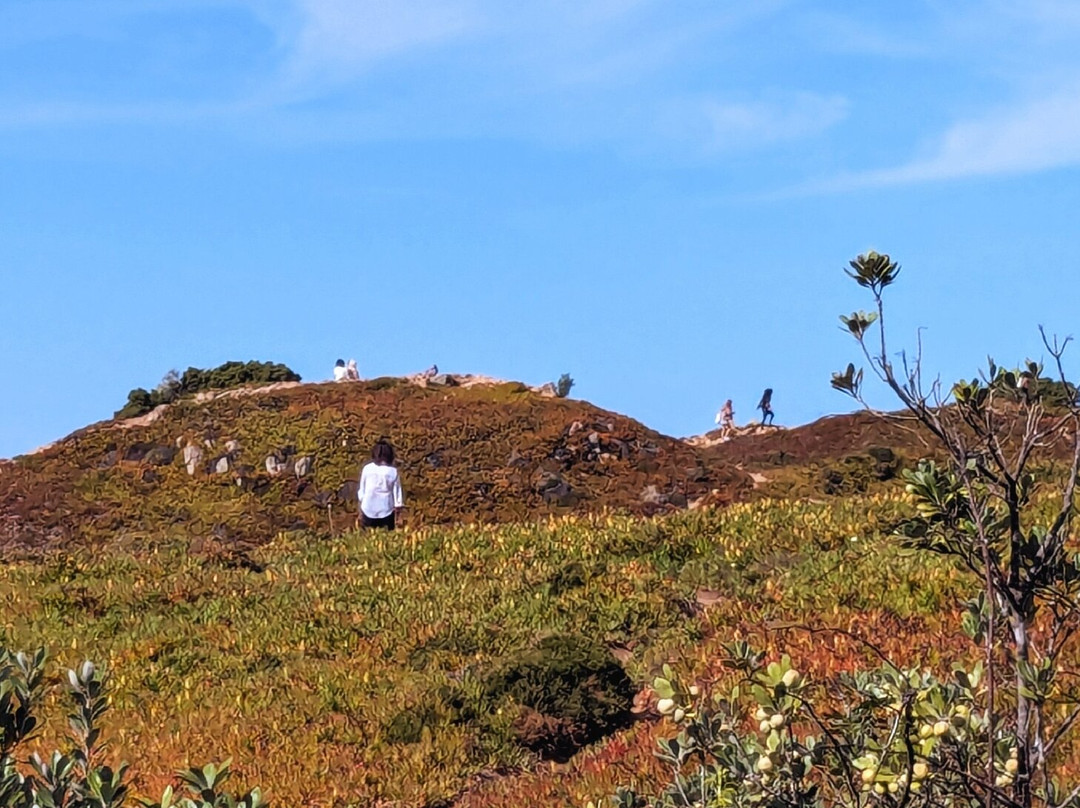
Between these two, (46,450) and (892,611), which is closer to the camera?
(892,611)

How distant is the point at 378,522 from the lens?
19.5m

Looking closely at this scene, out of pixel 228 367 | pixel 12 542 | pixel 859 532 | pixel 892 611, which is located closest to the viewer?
pixel 892 611

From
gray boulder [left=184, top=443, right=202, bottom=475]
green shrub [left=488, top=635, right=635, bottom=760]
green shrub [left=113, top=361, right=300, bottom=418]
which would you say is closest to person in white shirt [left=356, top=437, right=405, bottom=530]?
green shrub [left=488, top=635, right=635, bottom=760]

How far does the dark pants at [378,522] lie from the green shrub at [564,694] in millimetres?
8423

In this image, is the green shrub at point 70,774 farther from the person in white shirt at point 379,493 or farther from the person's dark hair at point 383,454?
the person in white shirt at point 379,493

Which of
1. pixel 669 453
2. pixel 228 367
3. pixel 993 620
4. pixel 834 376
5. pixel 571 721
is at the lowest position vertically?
pixel 571 721

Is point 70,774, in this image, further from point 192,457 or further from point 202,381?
point 202,381

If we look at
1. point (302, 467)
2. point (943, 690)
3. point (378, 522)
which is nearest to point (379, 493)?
point (378, 522)

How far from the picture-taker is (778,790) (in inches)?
177

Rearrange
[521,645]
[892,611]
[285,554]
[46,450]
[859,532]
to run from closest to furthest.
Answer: [892,611]
[521,645]
[859,532]
[285,554]
[46,450]

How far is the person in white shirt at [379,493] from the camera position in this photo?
762 inches

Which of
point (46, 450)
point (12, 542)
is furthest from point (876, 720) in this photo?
point (46, 450)

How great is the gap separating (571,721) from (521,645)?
2049mm

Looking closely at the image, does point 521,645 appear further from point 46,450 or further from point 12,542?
point 46,450
